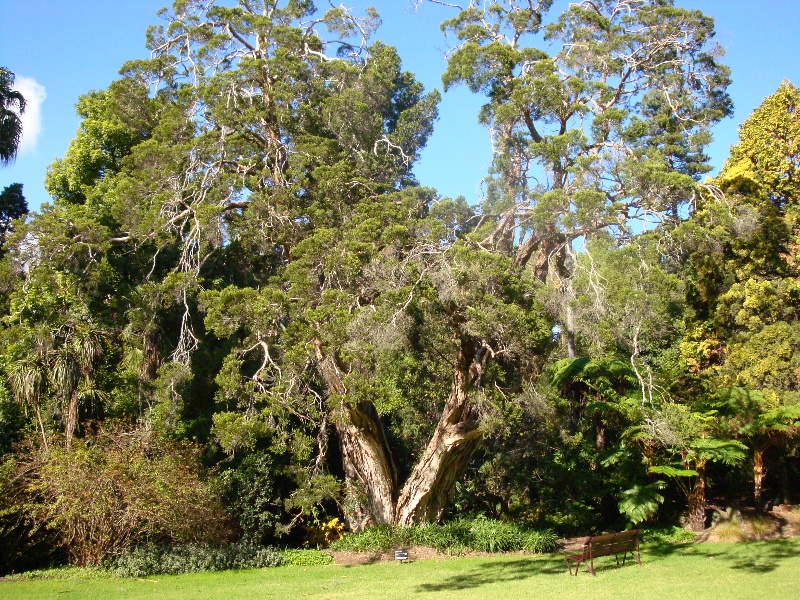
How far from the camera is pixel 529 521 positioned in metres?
16.7

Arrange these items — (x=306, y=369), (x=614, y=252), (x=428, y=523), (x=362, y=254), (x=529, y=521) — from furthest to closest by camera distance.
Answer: (x=529, y=521)
(x=428, y=523)
(x=306, y=369)
(x=362, y=254)
(x=614, y=252)

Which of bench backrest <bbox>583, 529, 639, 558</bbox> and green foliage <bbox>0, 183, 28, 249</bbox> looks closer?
bench backrest <bbox>583, 529, 639, 558</bbox>

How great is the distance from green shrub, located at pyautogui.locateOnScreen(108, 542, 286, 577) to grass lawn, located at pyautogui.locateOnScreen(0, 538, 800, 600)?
38 centimetres

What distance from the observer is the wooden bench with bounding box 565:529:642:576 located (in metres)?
11.6

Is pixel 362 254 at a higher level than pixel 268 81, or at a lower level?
lower

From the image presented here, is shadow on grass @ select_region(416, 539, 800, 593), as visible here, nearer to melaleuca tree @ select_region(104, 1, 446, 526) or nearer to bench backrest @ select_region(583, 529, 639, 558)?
bench backrest @ select_region(583, 529, 639, 558)

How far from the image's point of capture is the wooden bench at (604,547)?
456 inches

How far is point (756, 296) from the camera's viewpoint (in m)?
16.0

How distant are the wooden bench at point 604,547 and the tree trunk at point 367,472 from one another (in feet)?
14.0

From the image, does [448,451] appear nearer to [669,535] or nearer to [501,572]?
[501,572]

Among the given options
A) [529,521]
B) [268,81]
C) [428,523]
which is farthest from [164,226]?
[529,521]

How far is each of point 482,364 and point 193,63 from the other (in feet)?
30.3

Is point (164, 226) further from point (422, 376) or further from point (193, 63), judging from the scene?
point (422, 376)

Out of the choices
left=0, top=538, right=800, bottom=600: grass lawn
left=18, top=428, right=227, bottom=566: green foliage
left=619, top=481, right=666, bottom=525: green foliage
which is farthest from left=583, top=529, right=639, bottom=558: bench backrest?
left=18, top=428, right=227, bottom=566: green foliage
